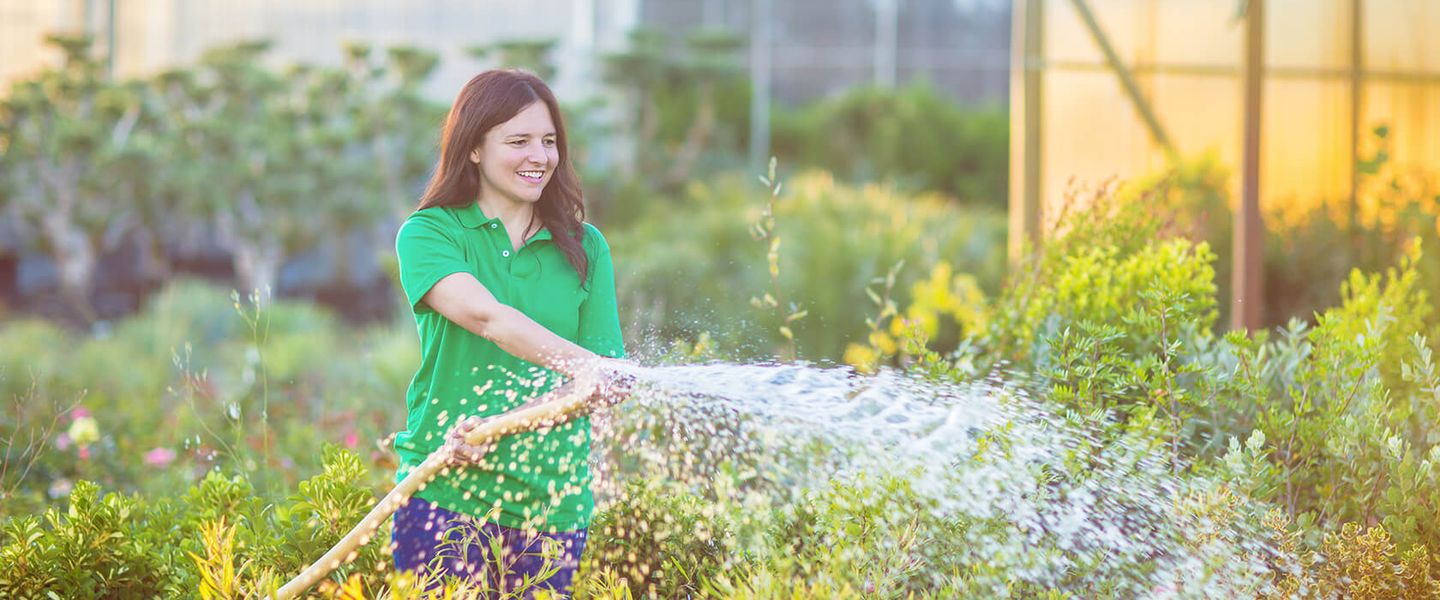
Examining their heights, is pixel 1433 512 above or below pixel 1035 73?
below

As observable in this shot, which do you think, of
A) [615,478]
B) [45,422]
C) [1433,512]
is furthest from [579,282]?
[45,422]

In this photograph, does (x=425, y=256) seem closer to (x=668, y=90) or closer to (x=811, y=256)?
(x=811, y=256)

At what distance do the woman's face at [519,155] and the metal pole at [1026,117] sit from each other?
5.21 meters

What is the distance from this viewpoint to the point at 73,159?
11234mm

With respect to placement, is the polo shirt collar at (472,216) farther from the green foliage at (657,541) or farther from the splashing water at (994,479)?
the green foliage at (657,541)

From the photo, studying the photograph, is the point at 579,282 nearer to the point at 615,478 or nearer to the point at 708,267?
the point at 615,478

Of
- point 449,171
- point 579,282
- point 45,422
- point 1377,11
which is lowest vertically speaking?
point 45,422

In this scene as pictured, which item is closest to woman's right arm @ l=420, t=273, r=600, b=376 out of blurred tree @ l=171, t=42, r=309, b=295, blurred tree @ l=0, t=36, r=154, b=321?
blurred tree @ l=0, t=36, r=154, b=321

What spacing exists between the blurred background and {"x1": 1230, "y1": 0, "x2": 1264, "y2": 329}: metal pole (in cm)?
2

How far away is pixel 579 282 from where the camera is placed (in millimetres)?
2625

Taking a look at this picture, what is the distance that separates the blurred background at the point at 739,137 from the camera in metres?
7.48

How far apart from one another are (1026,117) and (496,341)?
19.6 feet

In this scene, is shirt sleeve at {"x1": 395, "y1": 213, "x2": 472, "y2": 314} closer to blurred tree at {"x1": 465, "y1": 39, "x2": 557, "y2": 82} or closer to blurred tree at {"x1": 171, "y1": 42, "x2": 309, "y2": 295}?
blurred tree at {"x1": 171, "y1": 42, "x2": 309, "y2": 295}

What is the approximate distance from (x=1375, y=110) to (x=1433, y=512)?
17.5ft
